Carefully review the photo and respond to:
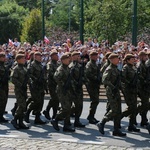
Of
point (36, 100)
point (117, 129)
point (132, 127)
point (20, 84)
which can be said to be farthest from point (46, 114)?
point (117, 129)

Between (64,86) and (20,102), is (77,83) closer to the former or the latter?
(64,86)

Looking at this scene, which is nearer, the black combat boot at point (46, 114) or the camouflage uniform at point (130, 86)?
the camouflage uniform at point (130, 86)

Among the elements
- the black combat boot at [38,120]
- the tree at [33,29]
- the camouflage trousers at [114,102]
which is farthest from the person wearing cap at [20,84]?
the tree at [33,29]

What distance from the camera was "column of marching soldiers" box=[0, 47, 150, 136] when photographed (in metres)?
10.4

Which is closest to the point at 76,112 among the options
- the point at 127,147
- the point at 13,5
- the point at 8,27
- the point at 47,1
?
the point at 127,147

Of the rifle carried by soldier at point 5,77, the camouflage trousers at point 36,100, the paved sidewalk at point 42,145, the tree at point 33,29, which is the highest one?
the tree at point 33,29

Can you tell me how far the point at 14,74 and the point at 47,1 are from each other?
63588 mm

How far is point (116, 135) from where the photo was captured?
34.4 ft

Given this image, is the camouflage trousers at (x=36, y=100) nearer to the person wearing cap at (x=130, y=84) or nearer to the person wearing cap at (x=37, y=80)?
the person wearing cap at (x=37, y=80)

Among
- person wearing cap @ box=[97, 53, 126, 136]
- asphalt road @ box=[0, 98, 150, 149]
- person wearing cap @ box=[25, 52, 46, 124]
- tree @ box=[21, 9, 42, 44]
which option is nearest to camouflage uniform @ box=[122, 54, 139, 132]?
person wearing cap @ box=[97, 53, 126, 136]

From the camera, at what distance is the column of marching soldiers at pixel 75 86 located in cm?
1045

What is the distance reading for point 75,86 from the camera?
1122 cm

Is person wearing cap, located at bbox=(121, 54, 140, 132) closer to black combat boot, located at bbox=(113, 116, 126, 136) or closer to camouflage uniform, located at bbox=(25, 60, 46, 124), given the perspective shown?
black combat boot, located at bbox=(113, 116, 126, 136)

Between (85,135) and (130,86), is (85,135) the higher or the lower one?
the lower one
